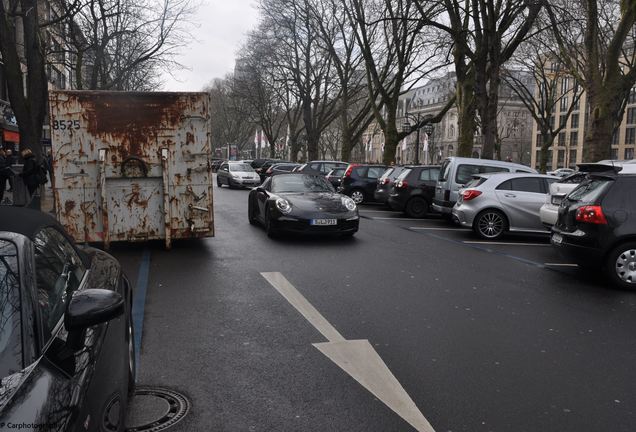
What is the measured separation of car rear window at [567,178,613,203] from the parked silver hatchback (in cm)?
404

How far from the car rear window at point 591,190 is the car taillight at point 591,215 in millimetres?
127

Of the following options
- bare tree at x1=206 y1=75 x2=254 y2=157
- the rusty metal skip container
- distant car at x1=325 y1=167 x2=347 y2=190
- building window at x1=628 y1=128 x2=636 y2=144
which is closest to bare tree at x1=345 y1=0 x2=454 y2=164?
distant car at x1=325 y1=167 x2=347 y2=190

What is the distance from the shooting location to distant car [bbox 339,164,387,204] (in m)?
21.6

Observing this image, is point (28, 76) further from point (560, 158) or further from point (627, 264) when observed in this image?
point (560, 158)

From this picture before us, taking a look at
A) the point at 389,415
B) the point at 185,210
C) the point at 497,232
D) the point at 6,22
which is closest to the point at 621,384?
the point at 389,415

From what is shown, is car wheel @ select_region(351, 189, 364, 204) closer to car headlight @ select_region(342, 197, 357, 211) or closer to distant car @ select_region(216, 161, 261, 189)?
car headlight @ select_region(342, 197, 357, 211)

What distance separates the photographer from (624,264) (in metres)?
7.48

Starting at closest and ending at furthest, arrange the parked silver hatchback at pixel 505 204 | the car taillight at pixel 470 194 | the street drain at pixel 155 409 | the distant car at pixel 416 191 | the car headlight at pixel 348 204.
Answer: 1. the street drain at pixel 155 409
2. the car headlight at pixel 348 204
3. the parked silver hatchback at pixel 505 204
4. the car taillight at pixel 470 194
5. the distant car at pixel 416 191

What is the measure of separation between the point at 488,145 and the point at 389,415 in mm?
18119

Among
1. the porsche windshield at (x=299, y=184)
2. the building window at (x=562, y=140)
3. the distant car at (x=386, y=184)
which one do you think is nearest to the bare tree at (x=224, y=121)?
the building window at (x=562, y=140)

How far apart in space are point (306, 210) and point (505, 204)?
4488 millimetres

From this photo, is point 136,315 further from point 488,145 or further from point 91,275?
point 488,145

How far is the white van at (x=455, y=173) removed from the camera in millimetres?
14664

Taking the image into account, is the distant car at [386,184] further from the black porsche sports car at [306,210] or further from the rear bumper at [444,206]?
the black porsche sports car at [306,210]
